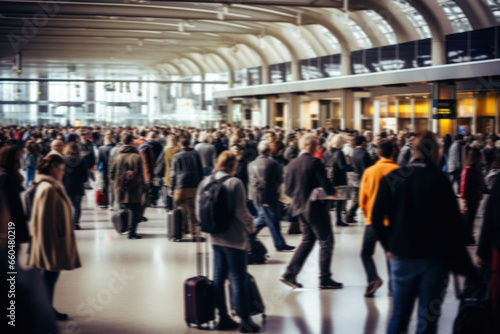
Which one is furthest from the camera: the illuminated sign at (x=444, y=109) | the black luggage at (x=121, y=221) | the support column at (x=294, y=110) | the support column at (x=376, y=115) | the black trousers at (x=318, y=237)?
the support column at (x=294, y=110)

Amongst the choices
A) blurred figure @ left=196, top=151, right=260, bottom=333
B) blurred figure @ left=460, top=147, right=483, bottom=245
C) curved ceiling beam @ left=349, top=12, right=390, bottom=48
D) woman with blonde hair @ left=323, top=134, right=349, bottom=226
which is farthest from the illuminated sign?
blurred figure @ left=196, top=151, right=260, bottom=333

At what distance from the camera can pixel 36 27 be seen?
33562 mm

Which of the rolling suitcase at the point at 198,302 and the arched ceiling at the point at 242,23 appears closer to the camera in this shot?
the rolling suitcase at the point at 198,302

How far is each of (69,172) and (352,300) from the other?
6.71 meters

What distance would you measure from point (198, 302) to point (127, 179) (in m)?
5.54

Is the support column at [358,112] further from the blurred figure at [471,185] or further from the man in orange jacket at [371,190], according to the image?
the man in orange jacket at [371,190]

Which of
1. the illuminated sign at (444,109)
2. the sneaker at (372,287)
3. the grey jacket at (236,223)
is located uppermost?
the illuminated sign at (444,109)

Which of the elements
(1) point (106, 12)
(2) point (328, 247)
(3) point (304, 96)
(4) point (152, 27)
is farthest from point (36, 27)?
(2) point (328, 247)

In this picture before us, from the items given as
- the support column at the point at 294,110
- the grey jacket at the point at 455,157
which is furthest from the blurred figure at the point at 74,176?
the support column at the point at 294,110

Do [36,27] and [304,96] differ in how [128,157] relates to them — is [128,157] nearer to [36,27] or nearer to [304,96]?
[36,27]

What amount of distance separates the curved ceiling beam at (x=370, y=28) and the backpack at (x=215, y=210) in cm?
2533

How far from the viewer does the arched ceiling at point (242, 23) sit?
961 inches

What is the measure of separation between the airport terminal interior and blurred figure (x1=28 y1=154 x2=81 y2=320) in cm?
63

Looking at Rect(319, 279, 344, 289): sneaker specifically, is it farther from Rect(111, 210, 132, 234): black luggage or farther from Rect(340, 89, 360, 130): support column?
Rect(340, 89, 360, 130): support column
